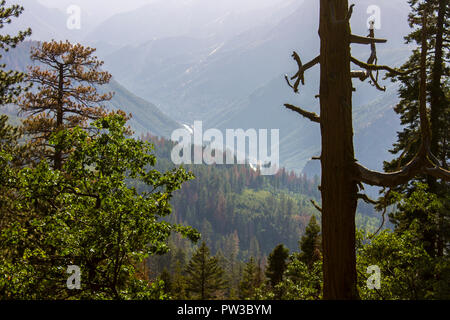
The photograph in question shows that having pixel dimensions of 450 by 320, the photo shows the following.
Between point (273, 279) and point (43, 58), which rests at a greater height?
point (43, 58)

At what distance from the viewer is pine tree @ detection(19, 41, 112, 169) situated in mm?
18156

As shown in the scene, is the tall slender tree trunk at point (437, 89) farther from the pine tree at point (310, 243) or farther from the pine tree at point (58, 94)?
the pine tree at point (310, 243)

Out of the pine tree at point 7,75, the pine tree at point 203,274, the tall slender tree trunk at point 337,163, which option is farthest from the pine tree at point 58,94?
the pine tree at point 203,274

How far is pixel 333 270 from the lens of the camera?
5328 mm

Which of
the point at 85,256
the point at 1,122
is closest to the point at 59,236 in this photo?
the point at 85,256

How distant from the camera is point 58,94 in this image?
19.1m

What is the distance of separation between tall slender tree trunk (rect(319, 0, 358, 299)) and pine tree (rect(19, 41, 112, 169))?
14583 millimetres

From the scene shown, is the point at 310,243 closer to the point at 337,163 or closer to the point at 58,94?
the point at 58,94

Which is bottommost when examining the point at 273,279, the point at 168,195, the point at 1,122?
the point at 273,279

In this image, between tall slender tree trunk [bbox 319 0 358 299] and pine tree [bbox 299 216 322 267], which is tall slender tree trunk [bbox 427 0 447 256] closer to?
tall slender tree trunk [bbox 319 0 358 299]

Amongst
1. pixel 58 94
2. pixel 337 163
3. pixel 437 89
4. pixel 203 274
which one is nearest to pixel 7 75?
pixel 58 94

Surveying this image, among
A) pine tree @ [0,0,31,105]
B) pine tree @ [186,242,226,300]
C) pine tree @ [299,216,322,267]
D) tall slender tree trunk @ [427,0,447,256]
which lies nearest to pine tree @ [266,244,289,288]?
pine tree @ [299,216,322,267]
